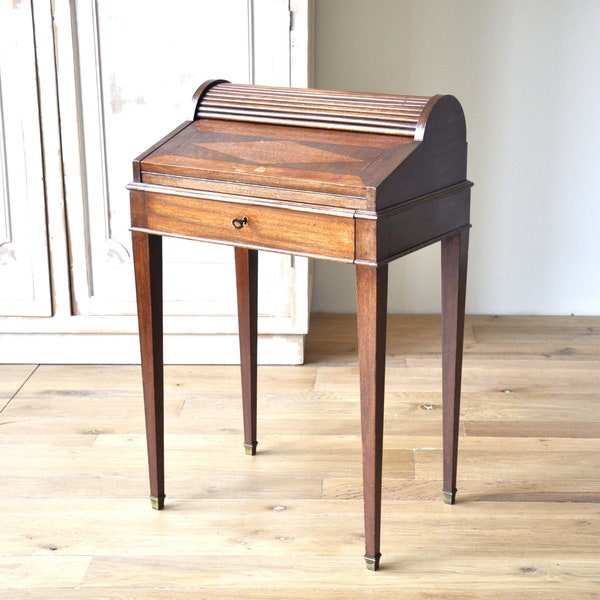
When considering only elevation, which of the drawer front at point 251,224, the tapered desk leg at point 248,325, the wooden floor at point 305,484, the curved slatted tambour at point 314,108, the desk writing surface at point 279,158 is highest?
the curved slatted tambour at point 314,108

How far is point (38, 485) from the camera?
7.72 ft

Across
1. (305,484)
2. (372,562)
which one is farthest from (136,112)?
(372,562)

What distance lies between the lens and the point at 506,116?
3.38 metres

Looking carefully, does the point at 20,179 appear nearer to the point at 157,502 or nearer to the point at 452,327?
the point at 157,502

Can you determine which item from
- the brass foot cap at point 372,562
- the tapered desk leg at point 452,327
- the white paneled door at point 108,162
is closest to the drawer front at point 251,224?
the tapered desk leg at point 452,327

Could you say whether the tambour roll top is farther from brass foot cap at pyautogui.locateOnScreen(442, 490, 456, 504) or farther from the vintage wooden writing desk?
brass foot cap at pyautogui.locateOnScreen(442, 490, 456, 504)

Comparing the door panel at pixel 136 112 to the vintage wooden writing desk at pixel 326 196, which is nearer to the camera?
the vintage wooden writing desk at pixel 326 196

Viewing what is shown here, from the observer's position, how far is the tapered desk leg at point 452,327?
6.82 ft

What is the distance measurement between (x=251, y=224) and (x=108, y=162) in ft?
3.84

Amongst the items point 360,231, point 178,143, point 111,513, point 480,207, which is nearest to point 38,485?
point 111,513

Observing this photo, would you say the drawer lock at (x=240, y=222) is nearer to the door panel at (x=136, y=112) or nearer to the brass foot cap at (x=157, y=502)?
the brass foot cap at (x=157, y=502)

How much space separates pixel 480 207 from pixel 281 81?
984 millimetres

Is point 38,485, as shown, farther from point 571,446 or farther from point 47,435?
point 571,446

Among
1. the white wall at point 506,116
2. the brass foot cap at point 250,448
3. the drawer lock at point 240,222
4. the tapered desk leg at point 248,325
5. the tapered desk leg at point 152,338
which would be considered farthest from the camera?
the white wall at point 506,116
